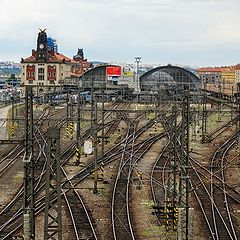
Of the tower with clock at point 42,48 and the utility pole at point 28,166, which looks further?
the tower with clock at point 42,48

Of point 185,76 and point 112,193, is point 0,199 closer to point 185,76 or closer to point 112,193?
point 112,193

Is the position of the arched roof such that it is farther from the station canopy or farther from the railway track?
the railway track

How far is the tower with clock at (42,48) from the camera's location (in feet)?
223

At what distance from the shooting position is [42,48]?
224 ft

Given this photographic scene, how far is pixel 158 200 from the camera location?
15898 mm

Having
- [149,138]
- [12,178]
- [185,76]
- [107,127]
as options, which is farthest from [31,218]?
[185,76]

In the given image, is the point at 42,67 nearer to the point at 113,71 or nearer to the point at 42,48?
the point at 42,48

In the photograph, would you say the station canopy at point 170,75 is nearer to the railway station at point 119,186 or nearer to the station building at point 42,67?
the station building at point 42,67

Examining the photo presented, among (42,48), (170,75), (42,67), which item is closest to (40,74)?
(42,67)

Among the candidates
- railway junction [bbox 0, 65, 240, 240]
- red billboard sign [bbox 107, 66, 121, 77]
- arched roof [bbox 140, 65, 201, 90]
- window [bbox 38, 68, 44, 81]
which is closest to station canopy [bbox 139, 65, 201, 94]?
arched roof [bbox 140, 65, 201, 90]

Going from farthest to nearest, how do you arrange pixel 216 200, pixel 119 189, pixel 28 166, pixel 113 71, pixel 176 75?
pixel 113 71
pixel 176 75
pixel 119 189
pixel 216 200
pixel 28 166

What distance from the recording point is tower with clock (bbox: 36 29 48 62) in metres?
67.9

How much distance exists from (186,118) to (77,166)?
1044cm

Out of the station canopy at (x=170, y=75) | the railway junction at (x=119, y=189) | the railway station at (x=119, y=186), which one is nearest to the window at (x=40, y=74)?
the station canopy at (x=170, y=75)
